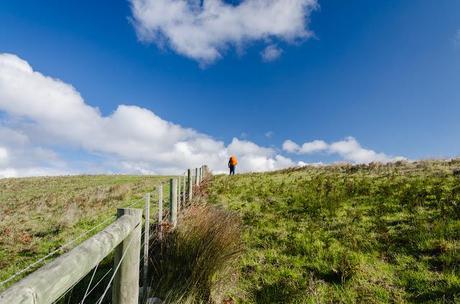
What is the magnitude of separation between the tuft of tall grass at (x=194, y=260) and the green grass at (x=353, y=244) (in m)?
0.69

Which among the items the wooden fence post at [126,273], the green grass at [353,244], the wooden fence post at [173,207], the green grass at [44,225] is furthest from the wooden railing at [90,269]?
the wooden fence post at [173,207]

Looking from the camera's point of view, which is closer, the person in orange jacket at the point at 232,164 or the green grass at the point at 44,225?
the green grass at the point at 44,225

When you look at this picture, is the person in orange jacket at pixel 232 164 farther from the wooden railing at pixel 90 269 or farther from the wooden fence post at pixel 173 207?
the wooden railing at pixel 90 269

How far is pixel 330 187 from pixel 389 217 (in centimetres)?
437

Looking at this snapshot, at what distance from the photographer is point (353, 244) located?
8094 mm

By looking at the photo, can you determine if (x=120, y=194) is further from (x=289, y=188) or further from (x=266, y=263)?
(x=266, y=263)

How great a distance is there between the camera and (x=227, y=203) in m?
12.7

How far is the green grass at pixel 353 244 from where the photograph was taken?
610cm

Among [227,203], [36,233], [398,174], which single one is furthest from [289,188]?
[36,233]

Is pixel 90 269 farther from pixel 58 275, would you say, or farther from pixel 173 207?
pixel 173 207

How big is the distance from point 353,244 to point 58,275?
292 inches

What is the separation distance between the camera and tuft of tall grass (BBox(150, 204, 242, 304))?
5.36 meters

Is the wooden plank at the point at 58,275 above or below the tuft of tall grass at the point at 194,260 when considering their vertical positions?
above

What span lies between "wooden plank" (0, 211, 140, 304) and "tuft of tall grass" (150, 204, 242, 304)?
2.89 meters
